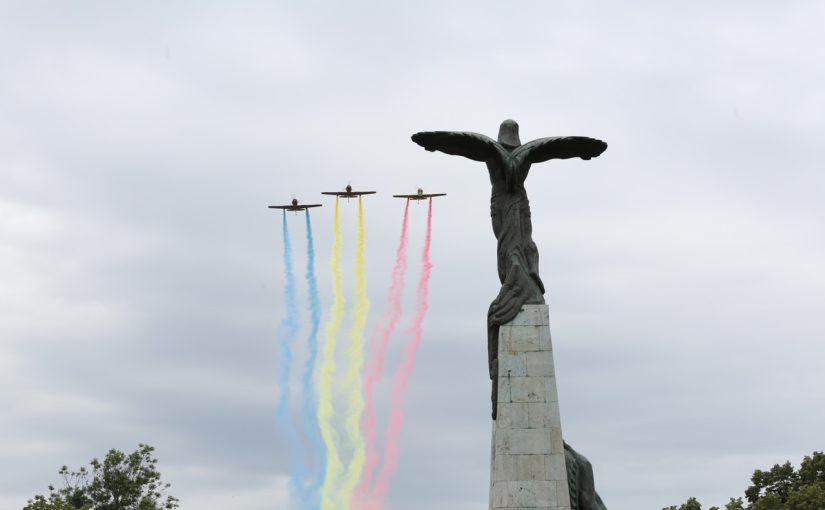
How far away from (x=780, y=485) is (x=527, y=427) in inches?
2005

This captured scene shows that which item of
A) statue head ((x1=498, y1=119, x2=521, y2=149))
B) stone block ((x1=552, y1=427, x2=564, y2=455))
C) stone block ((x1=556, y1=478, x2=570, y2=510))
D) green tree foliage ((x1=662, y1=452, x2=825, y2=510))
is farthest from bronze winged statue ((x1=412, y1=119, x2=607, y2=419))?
green tree foliage ((x1=662, y1=452, x2=825, y2=510))

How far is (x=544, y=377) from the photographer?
38.8 metres

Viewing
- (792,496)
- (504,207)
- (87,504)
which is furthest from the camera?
(87,504)

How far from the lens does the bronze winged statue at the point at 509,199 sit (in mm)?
39812

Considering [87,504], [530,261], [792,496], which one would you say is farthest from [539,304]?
[87,504]

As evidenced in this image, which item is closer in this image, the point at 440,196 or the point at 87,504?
the point at 87,504

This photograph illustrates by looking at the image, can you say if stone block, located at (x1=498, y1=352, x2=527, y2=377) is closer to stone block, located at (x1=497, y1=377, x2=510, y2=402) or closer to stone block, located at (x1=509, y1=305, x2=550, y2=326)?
stone block, located at (x1=497, y1=377, x2=510, y2=402)

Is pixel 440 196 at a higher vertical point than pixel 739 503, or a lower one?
higher

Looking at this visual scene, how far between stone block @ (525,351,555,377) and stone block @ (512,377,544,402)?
15cm

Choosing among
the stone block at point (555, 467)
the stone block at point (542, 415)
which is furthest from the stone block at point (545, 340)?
the stone block at point (555, 467)

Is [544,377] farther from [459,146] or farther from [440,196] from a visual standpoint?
[440,196]

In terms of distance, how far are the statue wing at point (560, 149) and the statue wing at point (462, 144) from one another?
2.19 feet

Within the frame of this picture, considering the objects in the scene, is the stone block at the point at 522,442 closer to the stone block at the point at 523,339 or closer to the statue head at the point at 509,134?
the stone block at the point at 523,339

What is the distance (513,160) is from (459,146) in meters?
1.59
